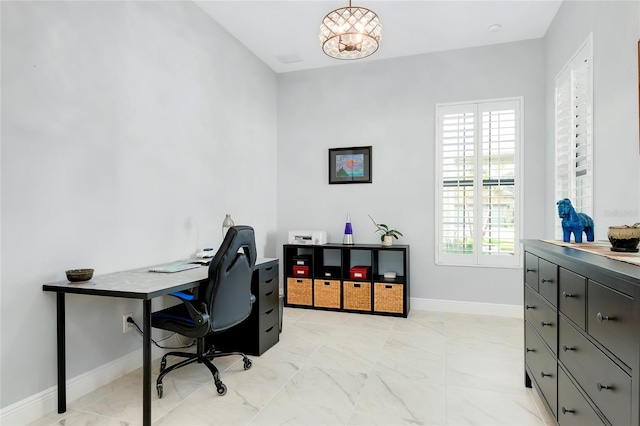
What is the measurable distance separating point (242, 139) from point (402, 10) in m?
2.05

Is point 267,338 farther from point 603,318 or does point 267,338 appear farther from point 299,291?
point 603,318

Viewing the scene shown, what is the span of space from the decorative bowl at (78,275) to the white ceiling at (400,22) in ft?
8.33

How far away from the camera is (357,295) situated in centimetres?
428

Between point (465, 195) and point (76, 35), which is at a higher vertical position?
point (76, 35)

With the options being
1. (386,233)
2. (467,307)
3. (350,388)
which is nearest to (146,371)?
(350,388)

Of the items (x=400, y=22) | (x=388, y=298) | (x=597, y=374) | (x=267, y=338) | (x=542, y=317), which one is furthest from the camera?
(x=388, y=298)

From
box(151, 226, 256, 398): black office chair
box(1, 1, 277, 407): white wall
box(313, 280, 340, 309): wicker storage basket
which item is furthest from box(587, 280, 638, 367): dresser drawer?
box(313, 280, 340, 309): wicker storage basket

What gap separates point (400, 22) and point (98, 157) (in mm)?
2975

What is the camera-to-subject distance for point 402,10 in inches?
137

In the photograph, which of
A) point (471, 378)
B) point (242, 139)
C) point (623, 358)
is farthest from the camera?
point (242, 139)

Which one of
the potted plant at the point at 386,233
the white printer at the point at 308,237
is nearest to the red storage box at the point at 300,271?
the white printer at the point at 308,237

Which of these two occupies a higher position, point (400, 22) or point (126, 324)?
point (400, 22)

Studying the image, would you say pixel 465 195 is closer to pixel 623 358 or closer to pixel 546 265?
pixel 546 265

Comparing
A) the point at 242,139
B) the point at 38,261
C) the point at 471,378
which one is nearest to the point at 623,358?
the point at 471,378
